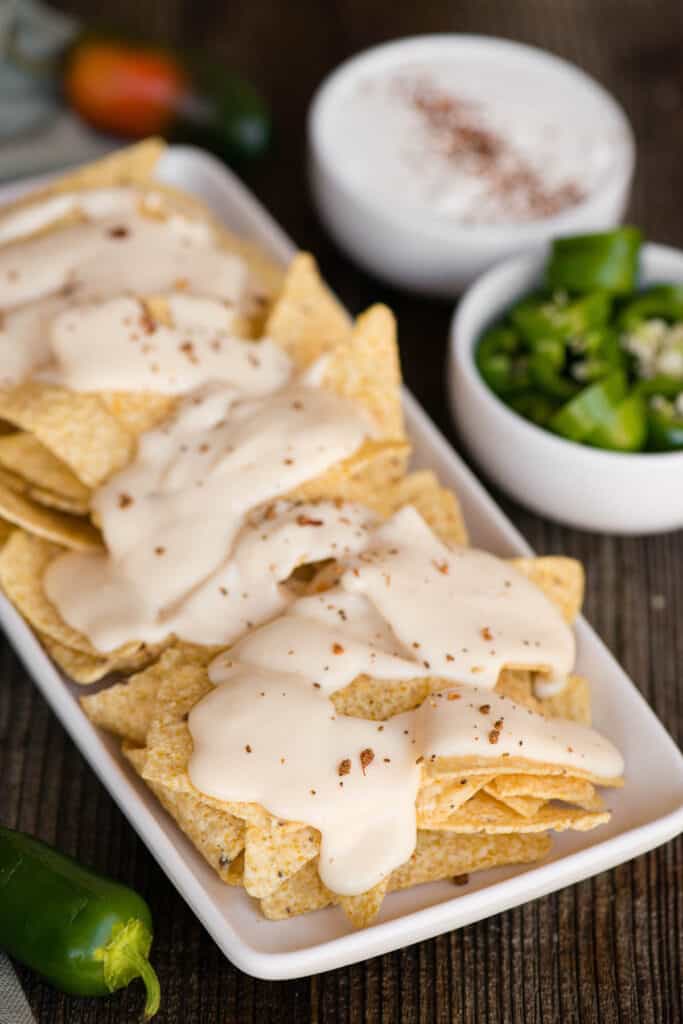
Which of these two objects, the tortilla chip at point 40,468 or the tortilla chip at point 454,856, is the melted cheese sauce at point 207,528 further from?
the tortilla chip at point 454,856

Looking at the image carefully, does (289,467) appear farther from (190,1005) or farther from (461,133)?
(461,133)

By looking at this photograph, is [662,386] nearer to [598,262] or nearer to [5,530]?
[598,262]

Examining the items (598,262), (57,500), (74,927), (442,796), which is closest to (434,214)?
(598,262)

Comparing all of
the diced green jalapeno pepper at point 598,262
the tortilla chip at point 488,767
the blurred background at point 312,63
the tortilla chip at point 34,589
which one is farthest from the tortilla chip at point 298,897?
the diced green jalapeno pepper at point 598,262

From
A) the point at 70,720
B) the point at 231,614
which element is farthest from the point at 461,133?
the point at 70,720

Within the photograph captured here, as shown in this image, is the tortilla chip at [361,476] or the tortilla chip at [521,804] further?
the tortilla chip at [361,476]

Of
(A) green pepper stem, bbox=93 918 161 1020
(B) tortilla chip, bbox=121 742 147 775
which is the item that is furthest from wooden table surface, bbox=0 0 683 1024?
(B) tortilla chip, bbox=121 742 147 775
